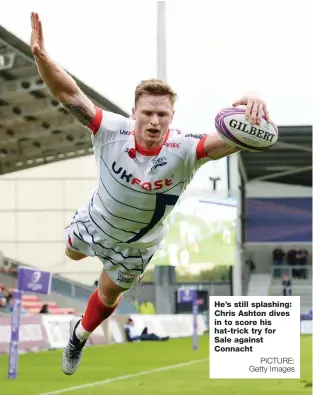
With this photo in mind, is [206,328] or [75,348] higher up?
[75,348]

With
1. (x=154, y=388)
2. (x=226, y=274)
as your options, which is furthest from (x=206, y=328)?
(x=154, y=388)

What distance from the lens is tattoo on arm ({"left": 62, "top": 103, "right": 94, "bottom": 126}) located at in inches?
345

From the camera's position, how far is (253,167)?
60.9m

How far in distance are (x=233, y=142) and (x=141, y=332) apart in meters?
32.4

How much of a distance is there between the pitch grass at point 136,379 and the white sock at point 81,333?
4993mm

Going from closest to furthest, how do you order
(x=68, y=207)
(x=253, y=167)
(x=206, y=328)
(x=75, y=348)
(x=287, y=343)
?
(x=75, y=348) → (x=287, y=343) → (x=206, y=328) → (x=68, y=207) → (x=253, y=167)

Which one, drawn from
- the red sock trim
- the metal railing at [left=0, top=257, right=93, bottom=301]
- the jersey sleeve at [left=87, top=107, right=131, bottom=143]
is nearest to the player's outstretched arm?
the jersey sleeve at [left=87, top=107, right=131, bottom=143]

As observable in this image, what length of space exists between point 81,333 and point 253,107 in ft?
15.0

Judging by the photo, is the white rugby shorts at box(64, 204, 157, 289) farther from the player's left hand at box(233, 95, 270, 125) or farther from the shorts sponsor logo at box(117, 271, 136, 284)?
the player's left hand at box(233, 95, 270, 125)

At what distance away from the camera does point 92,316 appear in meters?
11.3

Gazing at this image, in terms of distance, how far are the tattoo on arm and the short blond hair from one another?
17.1 inches

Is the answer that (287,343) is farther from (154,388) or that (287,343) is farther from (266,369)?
(154,388)

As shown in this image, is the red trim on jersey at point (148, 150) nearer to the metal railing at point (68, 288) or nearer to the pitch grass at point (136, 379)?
the pitch grass at point (136, 379)

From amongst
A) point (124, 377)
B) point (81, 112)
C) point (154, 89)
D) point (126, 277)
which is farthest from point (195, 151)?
point (124, 377)
